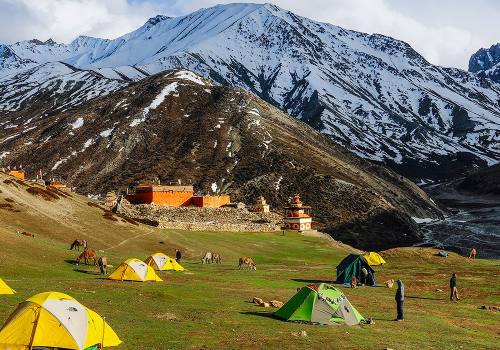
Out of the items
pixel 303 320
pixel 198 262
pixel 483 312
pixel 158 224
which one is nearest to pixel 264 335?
pixel 303 320

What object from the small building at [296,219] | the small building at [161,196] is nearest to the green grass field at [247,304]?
the small building at [296,219]

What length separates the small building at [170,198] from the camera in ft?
418

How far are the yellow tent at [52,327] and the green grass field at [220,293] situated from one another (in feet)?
4.58

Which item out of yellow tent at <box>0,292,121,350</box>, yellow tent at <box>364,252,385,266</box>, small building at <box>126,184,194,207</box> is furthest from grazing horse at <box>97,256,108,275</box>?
small building at <box>126,184,194,207</box>

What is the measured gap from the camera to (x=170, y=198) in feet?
424

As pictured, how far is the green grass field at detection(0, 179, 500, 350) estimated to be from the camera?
2500cm

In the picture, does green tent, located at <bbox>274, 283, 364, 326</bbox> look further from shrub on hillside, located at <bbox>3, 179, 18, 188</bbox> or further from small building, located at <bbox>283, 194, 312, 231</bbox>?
small building, located at <bbox>283, 194, 312, 231</bbox>

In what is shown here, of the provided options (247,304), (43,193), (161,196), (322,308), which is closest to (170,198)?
(161,196)

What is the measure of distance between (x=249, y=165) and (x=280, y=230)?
75.0 m

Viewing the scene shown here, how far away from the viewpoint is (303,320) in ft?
94.3

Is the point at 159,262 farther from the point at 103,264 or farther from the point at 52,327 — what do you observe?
the point at 52,327

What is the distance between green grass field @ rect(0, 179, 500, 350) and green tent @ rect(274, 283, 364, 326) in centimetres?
75

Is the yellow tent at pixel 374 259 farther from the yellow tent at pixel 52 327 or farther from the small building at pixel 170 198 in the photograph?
the small building at pixel 170 198

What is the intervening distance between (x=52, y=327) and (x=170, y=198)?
357 feet
